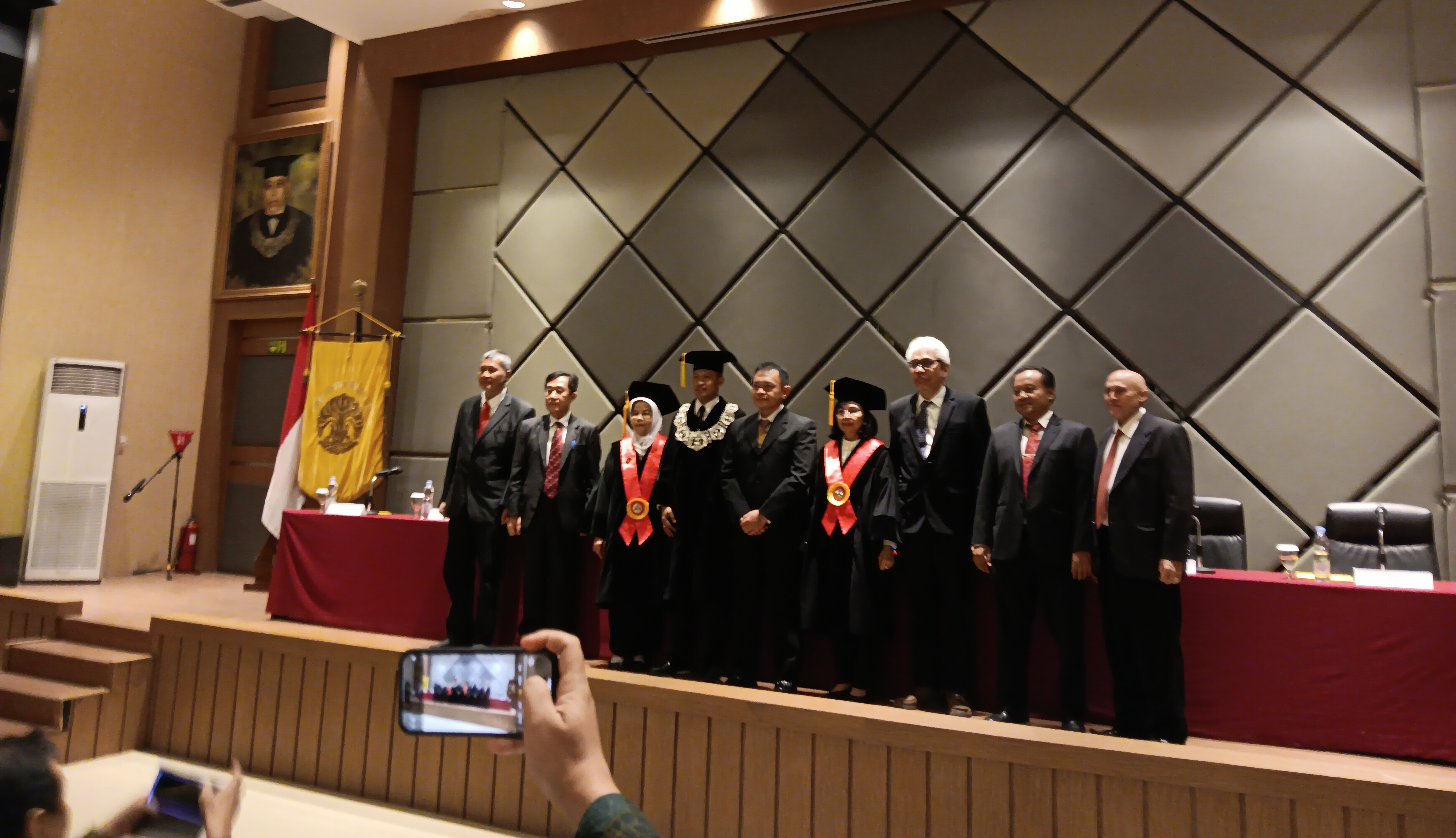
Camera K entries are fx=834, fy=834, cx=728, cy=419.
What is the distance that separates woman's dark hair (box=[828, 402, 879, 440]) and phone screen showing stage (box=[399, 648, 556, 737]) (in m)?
2.46

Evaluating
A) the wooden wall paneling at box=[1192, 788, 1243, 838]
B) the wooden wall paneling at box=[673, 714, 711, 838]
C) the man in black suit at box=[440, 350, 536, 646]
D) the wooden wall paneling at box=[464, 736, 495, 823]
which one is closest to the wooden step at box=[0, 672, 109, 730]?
the man in black suit at box=[440, 350, 536, 646]

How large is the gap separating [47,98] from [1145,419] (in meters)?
6.63

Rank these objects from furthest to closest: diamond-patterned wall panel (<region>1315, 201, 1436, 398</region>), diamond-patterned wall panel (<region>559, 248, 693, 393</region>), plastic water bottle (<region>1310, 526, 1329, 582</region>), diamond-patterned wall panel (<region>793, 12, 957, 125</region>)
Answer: diamond-patterned wall panel (<region>559, 248, 693, 393</region>), diamond-patterned wall panel (<region>793, 12, 957, 125</region>), diamond-patterned wall panel (<region>1315, 201, 1436, 398</region>), plastic water bottle (<region>1310, 526, 1329, 582</region>)

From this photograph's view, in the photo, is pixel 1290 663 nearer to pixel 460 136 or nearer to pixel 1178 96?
pixel 1178 96

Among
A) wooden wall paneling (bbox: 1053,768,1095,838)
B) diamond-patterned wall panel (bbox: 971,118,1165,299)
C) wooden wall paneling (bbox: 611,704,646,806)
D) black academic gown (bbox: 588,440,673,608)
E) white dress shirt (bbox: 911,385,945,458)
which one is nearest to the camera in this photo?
wooden wall paneling (bbox: 1053,768,1095,838)

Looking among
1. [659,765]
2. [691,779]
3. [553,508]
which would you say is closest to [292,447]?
[553,508]

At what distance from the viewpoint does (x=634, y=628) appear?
133 inches

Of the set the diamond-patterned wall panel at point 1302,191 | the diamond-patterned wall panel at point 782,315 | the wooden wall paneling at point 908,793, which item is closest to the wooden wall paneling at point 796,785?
the wooden wall paneling at point 908,793

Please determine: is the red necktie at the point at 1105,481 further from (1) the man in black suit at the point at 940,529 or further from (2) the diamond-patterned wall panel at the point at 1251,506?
(2) the diamond-patterned wall panel at the point at 1251,506

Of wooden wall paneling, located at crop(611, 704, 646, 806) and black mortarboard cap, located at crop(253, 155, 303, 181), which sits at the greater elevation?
black mortarboard cap, located at crop(253, 155, 303, 181)

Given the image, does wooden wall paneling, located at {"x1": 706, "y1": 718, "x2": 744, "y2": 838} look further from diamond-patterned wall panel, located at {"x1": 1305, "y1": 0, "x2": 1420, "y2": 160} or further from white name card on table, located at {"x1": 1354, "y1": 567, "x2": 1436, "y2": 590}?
diamond-patterned wall panel, located at {"x1": 1305, "y1": 0, "x2": 1420, "y2": 160}

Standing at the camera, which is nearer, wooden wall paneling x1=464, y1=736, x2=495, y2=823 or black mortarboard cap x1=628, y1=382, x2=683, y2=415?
wooden wall paneling x1=464, y1=736, x2=495, y2=823

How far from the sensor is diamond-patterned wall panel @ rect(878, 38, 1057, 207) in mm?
4207

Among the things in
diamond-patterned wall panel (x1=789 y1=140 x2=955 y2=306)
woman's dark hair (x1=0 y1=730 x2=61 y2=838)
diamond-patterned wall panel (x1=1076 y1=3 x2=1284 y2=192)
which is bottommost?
woman's dark hair (x1=0 y1=730 x2=61 y2=838)
